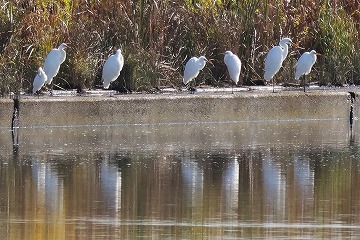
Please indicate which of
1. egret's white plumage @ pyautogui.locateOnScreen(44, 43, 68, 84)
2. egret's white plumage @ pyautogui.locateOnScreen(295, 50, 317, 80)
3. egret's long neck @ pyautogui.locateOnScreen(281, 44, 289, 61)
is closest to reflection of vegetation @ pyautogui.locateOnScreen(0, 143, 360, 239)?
egret's white plumage @ pyautogui.locateOnScreen(44, 43, 68, 84)

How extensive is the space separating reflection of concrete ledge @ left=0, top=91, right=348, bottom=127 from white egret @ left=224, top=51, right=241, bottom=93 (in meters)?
0.50

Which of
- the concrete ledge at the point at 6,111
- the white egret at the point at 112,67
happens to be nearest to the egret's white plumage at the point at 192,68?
the white egret at the point at 112,67

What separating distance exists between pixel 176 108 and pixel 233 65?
5.11 ft

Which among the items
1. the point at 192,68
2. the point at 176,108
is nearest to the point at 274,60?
the point at 192,68

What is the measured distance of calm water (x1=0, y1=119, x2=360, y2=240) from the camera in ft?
27.5

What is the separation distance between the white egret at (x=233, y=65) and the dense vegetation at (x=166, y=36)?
88 cm

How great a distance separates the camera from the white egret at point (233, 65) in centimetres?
1797

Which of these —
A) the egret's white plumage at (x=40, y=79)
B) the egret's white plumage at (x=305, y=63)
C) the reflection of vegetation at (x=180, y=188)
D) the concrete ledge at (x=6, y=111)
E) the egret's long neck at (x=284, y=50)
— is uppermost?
the egret's long neck at (x=284, y=50)

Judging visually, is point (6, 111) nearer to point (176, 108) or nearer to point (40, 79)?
point (40, 79)

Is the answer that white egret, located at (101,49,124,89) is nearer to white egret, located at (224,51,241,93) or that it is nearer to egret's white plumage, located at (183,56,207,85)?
egret's white plumage, located at (183,56,207,85)

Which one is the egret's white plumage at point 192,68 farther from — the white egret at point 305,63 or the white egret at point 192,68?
the white egret at point 305,63

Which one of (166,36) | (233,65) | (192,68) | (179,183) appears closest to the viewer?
(179,183)

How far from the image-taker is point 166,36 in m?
19.0

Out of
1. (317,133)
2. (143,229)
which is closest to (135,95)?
(317,133)
